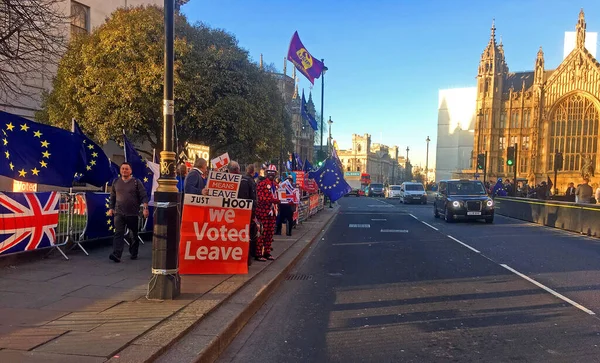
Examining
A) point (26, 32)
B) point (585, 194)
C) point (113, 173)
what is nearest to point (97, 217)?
point (113, 173)

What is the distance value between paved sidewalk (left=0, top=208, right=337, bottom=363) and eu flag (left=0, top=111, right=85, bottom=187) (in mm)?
1518

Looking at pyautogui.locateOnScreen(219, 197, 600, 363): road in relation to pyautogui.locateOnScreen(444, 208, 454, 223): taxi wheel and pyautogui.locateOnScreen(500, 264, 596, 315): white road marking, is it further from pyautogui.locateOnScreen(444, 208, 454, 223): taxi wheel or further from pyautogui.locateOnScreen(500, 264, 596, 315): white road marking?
pyautogui.locateOnScreen(444, 208, 454, 223): taxi wheel

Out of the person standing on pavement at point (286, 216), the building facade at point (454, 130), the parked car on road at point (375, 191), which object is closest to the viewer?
the person standing on pavement at point (286, 216)

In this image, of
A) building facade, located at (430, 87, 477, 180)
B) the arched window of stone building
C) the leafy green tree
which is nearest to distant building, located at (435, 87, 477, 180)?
building facade, located at (430, 87, 477, 180)

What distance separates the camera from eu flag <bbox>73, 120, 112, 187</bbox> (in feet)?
31.2

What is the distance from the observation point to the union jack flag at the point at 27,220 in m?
7.29

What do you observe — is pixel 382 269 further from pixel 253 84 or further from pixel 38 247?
pixel 253 84

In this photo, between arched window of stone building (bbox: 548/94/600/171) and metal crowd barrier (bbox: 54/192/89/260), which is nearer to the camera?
metal crowd barrier (bbox: 54/192/89/260)

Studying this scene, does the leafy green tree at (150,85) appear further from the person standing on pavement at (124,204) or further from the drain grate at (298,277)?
the drain grate at (298,277)

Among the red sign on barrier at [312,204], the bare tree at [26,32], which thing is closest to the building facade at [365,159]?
the red sign on barrier at [312,204]

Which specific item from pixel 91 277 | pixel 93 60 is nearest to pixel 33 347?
pixel 91 277

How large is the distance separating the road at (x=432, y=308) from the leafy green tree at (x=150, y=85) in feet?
28.6

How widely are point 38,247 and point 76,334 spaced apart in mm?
4106

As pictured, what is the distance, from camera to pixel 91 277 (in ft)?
23.0
